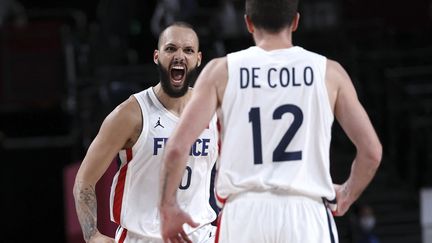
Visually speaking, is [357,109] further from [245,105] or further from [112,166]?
[112,166]

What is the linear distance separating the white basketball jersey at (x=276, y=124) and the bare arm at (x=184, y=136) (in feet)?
0.24

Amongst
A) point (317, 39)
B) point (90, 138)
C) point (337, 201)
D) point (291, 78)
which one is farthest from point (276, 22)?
point (317, 39)

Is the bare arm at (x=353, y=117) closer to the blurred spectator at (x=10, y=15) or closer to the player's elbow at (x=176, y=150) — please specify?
the player's elbow at (x=176, y=150)

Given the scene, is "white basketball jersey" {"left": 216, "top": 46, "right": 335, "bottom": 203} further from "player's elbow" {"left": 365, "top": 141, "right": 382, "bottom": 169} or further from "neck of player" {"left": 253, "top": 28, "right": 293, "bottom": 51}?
"player's elbow" {"left": 365, "top": 141, "right": 382, "bottom": 169}

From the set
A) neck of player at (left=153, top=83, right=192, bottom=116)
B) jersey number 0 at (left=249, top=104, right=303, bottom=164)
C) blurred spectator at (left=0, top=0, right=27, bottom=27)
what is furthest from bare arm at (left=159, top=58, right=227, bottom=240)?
blurred spectator at (left=0, top=0, right=27, bottom=27)

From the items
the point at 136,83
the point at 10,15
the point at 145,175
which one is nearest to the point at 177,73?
the point at 145,175

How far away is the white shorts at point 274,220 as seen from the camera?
5.35 meters

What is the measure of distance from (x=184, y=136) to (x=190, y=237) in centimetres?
170

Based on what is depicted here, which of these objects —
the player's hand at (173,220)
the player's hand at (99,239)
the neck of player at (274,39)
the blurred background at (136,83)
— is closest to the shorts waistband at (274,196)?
the player's hand at (173,220)

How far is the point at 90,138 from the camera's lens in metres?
13.4

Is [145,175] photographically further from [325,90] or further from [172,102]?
[325,90]

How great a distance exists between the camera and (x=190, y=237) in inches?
273

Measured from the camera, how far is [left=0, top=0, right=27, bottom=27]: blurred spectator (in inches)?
724

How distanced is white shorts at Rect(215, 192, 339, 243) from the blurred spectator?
13.4 m
